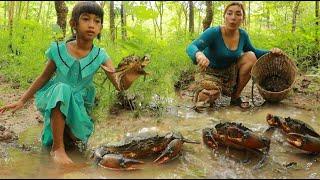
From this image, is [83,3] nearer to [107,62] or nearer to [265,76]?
[107,62]

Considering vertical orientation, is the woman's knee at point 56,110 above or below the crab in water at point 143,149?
above

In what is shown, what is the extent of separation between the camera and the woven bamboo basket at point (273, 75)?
4.60 metres

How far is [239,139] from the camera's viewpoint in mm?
2781

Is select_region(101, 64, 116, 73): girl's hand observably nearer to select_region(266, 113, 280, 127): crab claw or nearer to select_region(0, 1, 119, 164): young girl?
select_region(0, 1, 119, 164): young girl

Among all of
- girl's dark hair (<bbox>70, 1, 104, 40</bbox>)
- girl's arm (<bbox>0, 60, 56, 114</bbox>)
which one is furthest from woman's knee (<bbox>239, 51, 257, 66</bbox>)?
girl's arm (<bbox>0, 60, 56, 114</bbox>)

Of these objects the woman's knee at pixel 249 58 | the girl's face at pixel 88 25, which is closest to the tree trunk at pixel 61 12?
the woman's knee at pixel 249 58

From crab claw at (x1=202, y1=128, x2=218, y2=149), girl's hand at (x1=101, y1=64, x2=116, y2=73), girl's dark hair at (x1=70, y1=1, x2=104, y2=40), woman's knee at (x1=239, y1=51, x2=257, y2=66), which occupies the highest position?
girl's dark hair at (x1=70, y1=1, x2=104, y2=40)

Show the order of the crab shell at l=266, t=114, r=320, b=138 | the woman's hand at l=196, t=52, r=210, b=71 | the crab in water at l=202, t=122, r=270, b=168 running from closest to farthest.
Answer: the crab in water at l=202, t=122, r=270, b=168 → the crab shell at l=266, t=114, r=320, b=138 → the woman's hand at l=196, t=52, r=210, b=71

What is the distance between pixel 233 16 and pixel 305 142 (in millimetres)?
2019

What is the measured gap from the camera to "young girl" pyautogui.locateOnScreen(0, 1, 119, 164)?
9.64 ft

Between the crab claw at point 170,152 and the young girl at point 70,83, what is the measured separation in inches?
26.7

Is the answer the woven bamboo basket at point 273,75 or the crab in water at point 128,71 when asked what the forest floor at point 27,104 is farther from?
the crab in water at point 128,71

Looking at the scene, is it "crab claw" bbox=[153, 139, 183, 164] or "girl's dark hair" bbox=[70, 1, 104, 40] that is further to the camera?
"girl's dark hair" bbox=[70, 1, 104, 40]

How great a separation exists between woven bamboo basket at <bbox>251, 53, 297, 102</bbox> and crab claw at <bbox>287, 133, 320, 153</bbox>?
5.11ft
